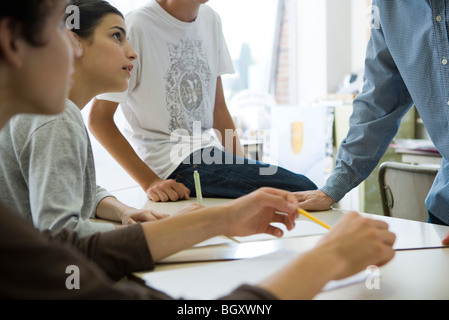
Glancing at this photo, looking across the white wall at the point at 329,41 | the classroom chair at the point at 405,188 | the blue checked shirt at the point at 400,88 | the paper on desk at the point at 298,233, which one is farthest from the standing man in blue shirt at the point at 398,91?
the white wall at the point at 329,41

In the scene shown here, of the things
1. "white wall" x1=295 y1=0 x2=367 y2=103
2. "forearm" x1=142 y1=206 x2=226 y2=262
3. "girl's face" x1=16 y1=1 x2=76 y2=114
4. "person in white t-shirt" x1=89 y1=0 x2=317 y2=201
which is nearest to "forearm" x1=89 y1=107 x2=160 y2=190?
"person in white t-shirt" x1=89 y1=0 x2=317 y2=201

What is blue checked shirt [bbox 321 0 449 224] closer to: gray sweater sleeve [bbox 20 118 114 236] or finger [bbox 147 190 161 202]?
finger [bbox 147 190 161 202]

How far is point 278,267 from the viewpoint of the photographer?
835 millimetres

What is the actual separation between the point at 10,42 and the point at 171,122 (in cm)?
115

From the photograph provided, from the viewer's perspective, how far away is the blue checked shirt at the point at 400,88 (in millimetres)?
1254

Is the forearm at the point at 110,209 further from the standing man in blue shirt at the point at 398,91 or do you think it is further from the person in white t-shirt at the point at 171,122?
the standing man in blue shirt at the point at 398,91

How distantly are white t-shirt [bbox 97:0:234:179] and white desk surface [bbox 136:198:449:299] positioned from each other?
0.69 m

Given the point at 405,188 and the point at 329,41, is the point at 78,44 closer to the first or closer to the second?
the point at 405,188

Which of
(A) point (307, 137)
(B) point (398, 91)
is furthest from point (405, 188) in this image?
(A) point (307, 137)

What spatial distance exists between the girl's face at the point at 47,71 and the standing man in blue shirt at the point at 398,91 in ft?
2.74
